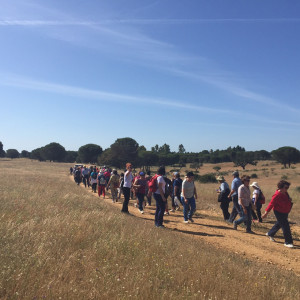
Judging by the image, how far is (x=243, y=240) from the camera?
318 inches

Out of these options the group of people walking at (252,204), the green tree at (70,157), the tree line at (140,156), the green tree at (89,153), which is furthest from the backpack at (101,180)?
the green tree at (70,157)

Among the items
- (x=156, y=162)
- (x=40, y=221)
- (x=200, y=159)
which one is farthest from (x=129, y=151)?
(x=40, y=221)

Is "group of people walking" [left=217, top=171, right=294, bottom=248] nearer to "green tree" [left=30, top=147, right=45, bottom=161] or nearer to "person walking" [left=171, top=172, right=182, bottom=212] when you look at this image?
"person walking" [left=171, top=172, right=182, bottom=212]

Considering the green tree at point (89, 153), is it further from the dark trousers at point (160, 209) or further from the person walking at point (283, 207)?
the person walking at point (283, 207)

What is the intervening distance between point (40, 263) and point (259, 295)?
10.2 ft

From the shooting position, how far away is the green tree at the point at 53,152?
109562 millimetres

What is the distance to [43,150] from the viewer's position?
112m

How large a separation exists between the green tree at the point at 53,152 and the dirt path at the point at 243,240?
106m

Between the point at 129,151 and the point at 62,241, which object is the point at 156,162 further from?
the point at 62,241

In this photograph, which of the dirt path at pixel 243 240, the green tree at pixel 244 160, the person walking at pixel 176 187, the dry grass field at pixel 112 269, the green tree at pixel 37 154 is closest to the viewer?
the dry grass field at pixel 112 269

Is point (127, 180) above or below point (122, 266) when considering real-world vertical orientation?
above

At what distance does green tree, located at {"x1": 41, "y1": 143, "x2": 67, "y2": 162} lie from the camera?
10956 centimetres

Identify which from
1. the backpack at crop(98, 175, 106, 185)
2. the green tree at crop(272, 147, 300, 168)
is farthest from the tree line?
the backpack at crop(98, 175, 106, 185)

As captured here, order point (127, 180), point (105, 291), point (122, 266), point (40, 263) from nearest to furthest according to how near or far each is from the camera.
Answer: point (105, 291), point (40, 263), point (122, 266), point (127, 180)
